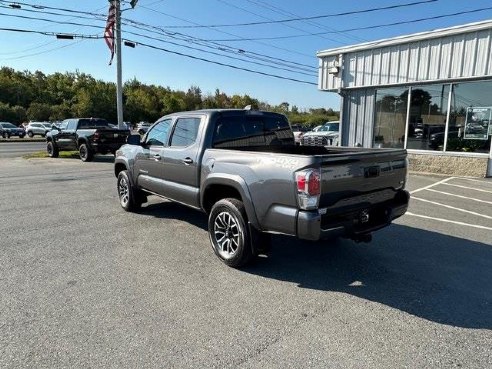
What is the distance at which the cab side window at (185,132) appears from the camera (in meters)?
5.40

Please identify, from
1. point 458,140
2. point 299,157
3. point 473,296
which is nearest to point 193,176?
point 299,157

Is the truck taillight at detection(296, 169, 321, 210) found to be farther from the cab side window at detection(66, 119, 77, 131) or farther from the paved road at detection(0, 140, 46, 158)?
the paved road at detection(0, 140, 46, 158)

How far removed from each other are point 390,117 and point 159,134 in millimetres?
10473

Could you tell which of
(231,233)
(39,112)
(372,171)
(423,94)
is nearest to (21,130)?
(39,112)

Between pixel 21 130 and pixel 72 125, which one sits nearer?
pixel 72 125

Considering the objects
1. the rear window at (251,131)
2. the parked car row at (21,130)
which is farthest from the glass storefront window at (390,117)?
the parked car row at (21,130)

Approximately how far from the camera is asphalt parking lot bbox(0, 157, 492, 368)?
2.89 m

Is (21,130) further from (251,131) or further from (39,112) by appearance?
(251,131)

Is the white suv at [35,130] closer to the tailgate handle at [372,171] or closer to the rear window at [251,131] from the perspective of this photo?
the rear window at [251,131]

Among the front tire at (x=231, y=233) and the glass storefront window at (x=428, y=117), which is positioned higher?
the glass storefront window at (x=428, y=117)

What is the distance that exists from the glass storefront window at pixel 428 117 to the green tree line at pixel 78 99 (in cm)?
5638

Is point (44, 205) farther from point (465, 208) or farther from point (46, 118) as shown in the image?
point (46, 118)

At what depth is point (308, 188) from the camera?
12.0 ft

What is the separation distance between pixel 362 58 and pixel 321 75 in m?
1.92
